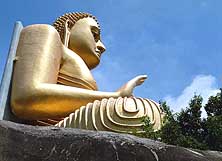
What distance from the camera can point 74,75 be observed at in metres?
6.79

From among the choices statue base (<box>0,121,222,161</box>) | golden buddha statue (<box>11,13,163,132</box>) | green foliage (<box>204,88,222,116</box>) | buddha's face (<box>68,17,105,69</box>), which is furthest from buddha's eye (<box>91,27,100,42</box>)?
statue base (<box>0,121,222,161</box>)

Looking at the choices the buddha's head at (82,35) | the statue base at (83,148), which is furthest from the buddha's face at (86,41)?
the statue base at (83,148)

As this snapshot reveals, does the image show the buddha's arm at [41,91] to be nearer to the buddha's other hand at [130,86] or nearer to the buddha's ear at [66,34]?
the buddha's other hand at [130,86]

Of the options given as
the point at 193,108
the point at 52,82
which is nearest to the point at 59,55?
Result: the point at 52,82

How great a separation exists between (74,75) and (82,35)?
0.99m

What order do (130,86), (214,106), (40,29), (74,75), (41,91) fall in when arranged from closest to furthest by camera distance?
(214,106) → (41,91) → (130,86) → (40,29) → (74,75)

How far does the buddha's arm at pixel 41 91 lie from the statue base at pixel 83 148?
218 cm

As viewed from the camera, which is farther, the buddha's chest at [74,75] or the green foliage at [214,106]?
the buddha's chest at [74,75]

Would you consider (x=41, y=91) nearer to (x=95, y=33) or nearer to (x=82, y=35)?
(x=82, y=35)

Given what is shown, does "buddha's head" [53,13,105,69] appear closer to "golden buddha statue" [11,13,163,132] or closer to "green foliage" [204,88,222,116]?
"golden buddha statue" [11,13,163,132]

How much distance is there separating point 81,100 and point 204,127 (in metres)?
1.87

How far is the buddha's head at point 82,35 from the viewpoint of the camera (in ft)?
24.7

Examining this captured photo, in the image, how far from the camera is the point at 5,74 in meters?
6.31

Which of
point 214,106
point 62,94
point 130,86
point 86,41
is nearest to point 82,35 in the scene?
point 86,41
